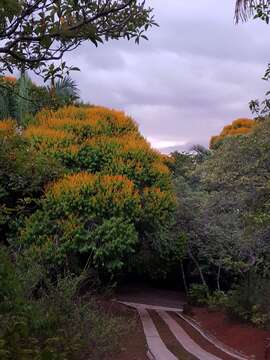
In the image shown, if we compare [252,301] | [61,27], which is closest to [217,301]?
[252,301]

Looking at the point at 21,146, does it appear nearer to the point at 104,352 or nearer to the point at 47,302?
the point at 47,302

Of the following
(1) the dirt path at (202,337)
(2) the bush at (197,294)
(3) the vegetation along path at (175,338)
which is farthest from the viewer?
(2) the bush at (197,294)

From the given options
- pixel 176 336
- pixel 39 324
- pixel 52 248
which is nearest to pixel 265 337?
pixel 176 336

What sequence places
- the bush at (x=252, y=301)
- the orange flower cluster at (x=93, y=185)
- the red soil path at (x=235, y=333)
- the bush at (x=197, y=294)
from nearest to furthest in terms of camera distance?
the red soil path at (x=235, y=333), the bush at (x=252, y=301), the orange flower cluster at (x=93, y=185), the bush at (x=197, y=294)

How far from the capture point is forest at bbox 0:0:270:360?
26.5 ft

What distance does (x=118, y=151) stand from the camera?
15281 millimetres

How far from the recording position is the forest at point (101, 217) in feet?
26.5

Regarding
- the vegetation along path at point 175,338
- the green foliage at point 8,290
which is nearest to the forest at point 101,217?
the green foliage at point 8,290

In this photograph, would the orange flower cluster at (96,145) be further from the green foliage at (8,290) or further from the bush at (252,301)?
the green foliage at (8,290)

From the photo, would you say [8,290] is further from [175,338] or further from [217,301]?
[217,301]

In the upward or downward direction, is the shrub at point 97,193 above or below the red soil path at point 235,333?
above

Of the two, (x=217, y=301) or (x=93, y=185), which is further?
(x=217, y=301)

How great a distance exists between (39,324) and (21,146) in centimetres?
232

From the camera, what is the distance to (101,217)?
13836 millimetres
